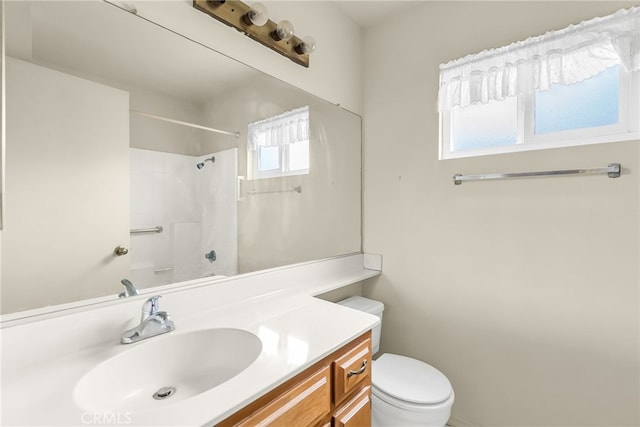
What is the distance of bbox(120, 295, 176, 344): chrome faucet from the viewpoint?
89 centimetres

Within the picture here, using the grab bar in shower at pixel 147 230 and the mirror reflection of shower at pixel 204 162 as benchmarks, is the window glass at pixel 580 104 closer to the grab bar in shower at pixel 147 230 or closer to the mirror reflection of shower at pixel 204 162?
the mirror reflection of shower at pixel 204 162

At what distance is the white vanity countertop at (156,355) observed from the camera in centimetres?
59

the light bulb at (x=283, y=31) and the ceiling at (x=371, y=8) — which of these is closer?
the light bulb at (x=283, y=31)

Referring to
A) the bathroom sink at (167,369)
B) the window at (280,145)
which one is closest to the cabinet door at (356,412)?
the bathroom sink at (167,369)

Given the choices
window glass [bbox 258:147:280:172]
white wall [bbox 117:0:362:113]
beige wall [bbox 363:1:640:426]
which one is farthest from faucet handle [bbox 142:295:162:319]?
beige wall [bbox 363:1:640:426]

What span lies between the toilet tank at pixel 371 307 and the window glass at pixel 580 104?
1285 millimetres

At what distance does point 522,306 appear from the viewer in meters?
1.46

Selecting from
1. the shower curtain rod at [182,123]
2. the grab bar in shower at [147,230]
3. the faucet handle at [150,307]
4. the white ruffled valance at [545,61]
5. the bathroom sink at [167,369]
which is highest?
the white ruffled valance at [545,61]

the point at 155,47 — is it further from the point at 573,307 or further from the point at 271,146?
the point at 573,307

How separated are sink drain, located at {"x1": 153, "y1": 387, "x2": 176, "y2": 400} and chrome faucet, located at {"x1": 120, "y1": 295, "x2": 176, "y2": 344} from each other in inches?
6.5

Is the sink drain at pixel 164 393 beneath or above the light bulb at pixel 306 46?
beneath

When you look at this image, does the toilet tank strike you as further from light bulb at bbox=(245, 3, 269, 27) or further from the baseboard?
light bulb at bbox=(245, 3, 269, 27)

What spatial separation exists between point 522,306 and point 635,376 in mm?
448

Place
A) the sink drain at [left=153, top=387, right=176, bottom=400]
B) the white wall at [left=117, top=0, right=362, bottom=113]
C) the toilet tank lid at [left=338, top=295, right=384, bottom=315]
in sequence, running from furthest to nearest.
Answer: the toilet tank lid at [left=338, top=295, right=384, bottom=315]
the white wall at [left=117, top=0, right=362, bottom=113]
the sink drain at [left=153, top=387, right=176, bottom=400]
